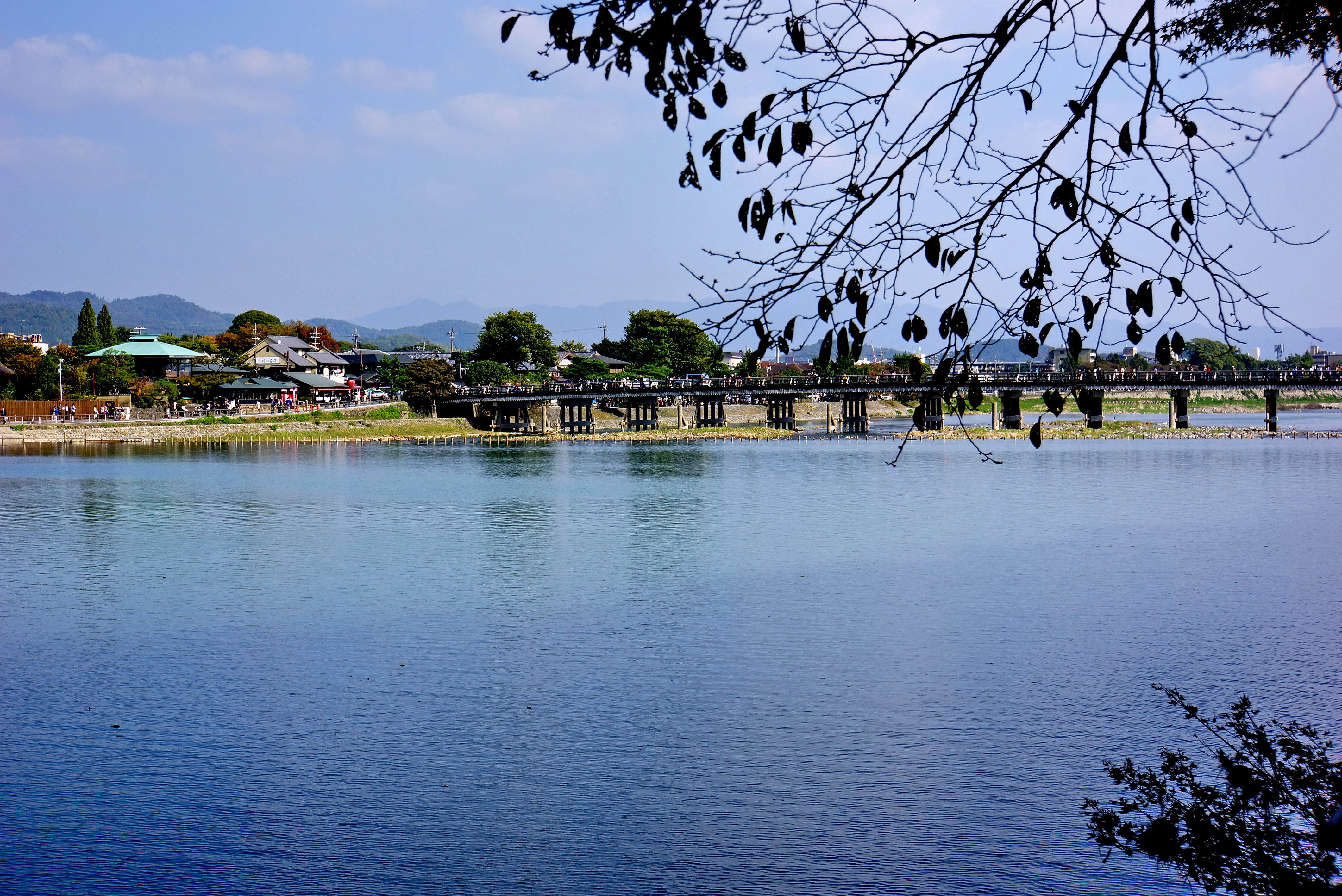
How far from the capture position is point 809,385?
7362cm

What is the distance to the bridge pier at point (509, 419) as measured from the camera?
88688 mm

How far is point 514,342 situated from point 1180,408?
5700 centimetres

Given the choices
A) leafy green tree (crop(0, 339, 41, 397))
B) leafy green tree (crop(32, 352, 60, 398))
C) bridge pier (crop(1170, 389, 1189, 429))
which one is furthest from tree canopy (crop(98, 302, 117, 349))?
bridge pier (crop(1170, 389, 1189, 429))

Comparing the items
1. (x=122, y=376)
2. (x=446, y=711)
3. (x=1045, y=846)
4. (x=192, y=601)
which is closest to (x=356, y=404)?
(x=122, y=376)

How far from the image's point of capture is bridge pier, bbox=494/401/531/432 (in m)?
88.7

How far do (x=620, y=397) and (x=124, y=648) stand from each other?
216 ft

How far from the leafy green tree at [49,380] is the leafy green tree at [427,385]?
79.4 feet

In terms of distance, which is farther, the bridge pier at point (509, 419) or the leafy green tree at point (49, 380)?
the bridge pier at point (509, 419)

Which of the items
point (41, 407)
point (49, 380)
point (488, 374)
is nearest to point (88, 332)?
point (49, 380)

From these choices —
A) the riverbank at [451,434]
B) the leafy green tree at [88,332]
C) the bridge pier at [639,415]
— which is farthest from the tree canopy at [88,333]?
the bridge pier at [639,415]

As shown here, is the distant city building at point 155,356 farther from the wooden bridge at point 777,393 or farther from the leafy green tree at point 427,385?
the wooden bridge at point 777,393

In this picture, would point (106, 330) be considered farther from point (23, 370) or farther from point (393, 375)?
point (393, 375)

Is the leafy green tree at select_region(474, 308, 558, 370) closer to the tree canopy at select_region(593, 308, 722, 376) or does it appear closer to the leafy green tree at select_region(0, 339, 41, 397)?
the tree canopy at select_region(593, 308, 722, 376)

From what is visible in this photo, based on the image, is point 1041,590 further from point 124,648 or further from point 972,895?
point 124,648
